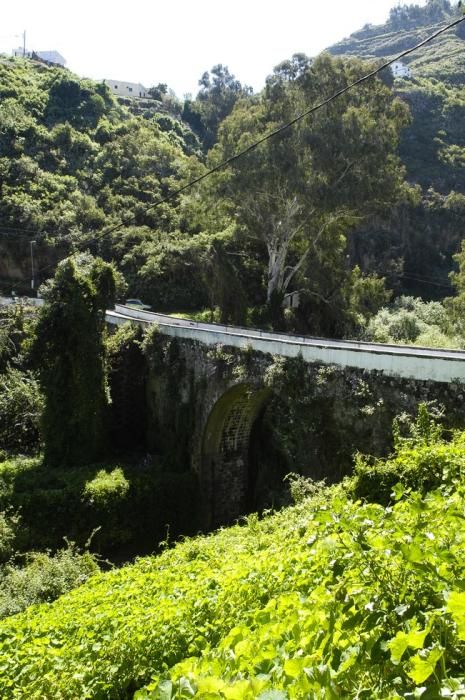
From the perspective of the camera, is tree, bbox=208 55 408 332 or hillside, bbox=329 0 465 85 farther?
hillside, bbox=329 0 465 85

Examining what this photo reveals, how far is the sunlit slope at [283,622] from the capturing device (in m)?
2.21

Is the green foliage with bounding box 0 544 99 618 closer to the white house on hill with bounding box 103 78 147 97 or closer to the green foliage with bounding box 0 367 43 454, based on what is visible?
the green foliage with bounding box 0 367 43 454

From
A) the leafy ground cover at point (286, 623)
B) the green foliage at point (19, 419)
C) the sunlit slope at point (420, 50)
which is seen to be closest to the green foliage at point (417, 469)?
the leafy ground cover at point (286, 623)

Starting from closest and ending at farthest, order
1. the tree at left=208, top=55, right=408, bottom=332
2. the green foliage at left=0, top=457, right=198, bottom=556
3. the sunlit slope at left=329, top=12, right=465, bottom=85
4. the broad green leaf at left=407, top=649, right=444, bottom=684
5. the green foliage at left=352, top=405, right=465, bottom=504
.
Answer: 1. the broad green leaf at left=407, top=649, right=444, bottom=684
2. the green foliage at left=352, top=405, right=465, bottom=504
3. the green foliage at left=0, top=457, right=198, bottom=556
4. the tree at left=208, top=55, right=408, bottom=332
5. the sunlit slope at left=329, top=12, right=465, bottom=85

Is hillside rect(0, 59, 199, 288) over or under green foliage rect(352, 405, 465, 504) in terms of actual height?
over

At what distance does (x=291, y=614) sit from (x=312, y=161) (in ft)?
68.6

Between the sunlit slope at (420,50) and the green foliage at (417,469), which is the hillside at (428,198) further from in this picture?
the green foliage at (417,469)

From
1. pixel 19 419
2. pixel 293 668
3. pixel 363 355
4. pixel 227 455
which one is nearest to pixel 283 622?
pixel 293 668

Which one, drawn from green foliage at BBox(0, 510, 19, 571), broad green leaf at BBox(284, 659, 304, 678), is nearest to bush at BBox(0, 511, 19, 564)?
green foliage at BBox(0, 510, 19, 571)

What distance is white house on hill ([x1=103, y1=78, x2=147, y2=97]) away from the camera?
81375mm

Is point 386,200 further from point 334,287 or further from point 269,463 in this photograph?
point 269,463

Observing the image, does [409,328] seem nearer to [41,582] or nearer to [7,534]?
[7,534]

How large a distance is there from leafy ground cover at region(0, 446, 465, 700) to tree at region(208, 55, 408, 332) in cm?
1728

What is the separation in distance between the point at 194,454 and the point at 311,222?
1252cm
